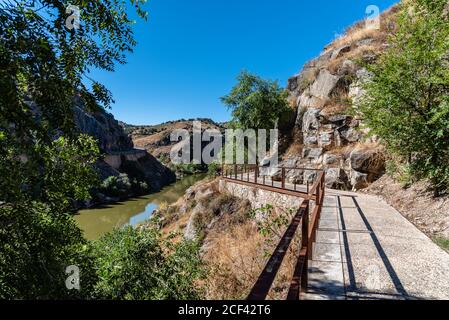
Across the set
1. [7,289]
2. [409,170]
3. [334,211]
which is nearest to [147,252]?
[7,289]

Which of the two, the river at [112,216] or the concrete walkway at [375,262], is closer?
the concrete walkway at [375,262]

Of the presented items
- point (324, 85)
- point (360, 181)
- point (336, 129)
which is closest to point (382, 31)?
point (324, 85)

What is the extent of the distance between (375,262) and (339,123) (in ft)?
42.9

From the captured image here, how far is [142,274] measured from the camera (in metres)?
5.29

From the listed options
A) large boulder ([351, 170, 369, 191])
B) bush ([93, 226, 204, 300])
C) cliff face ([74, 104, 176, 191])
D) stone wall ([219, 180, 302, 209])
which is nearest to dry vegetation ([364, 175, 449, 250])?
large boulder ([351, 170, 369, 191])

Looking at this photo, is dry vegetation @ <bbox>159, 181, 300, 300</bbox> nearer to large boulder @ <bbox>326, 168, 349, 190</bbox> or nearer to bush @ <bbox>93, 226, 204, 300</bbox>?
bush @ <bbox>93, 226, 204, 300</bbox>

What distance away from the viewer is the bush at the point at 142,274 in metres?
5.00

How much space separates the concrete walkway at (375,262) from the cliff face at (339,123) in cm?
623

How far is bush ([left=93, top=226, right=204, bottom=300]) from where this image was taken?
16.4 ft

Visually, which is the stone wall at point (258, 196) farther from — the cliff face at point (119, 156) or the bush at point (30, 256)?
the cliff face at point (119, 156)

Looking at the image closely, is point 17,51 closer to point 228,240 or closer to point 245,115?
point 228,240

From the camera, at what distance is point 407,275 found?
4059 mm

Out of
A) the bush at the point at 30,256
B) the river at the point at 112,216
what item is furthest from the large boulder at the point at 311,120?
the river at the point at 112,216
